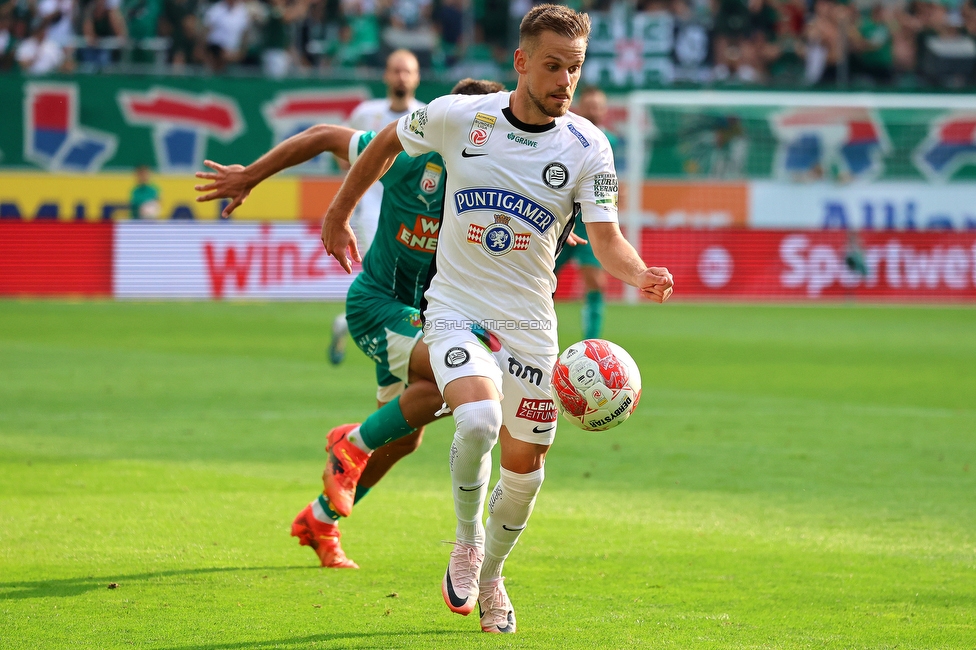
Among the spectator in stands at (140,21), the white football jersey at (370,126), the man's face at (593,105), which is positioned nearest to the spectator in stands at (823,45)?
the spectator in stands at (140,21)

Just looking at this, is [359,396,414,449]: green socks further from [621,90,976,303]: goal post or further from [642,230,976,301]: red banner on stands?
[621,90,976,303]: goal post

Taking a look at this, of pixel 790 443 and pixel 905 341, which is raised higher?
pixel 790 443

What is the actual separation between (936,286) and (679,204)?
5149 mm

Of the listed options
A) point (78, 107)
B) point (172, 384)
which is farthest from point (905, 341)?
point (78, 107)

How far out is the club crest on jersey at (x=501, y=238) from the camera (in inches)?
188

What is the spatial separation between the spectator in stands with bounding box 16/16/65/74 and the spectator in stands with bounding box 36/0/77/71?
52 millimetres

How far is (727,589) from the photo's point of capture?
5262 millimetres

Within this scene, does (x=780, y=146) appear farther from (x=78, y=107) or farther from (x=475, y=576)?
(x=475, y=576)

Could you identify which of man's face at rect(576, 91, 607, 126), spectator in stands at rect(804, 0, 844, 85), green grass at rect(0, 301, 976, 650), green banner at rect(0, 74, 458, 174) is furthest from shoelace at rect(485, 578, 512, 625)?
spectator in stands at rect(804, 0, 844, 85)

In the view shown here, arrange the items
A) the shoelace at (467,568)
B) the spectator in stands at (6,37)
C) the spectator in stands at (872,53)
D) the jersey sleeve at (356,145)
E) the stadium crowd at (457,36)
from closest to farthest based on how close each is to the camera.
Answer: the shoelace at (467,568)
the jersey sleeve at (356,145)
the spectator in stands at (6,37)
the stadium crowd at (457,36)
the spectator in stands at (872,53)

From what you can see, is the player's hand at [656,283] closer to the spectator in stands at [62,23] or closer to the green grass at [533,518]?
the green grass at [533,518]

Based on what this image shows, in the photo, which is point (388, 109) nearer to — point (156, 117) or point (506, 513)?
point (506, 513)

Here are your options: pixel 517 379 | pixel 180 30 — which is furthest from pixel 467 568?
pixel 180 30

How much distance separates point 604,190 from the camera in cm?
477
